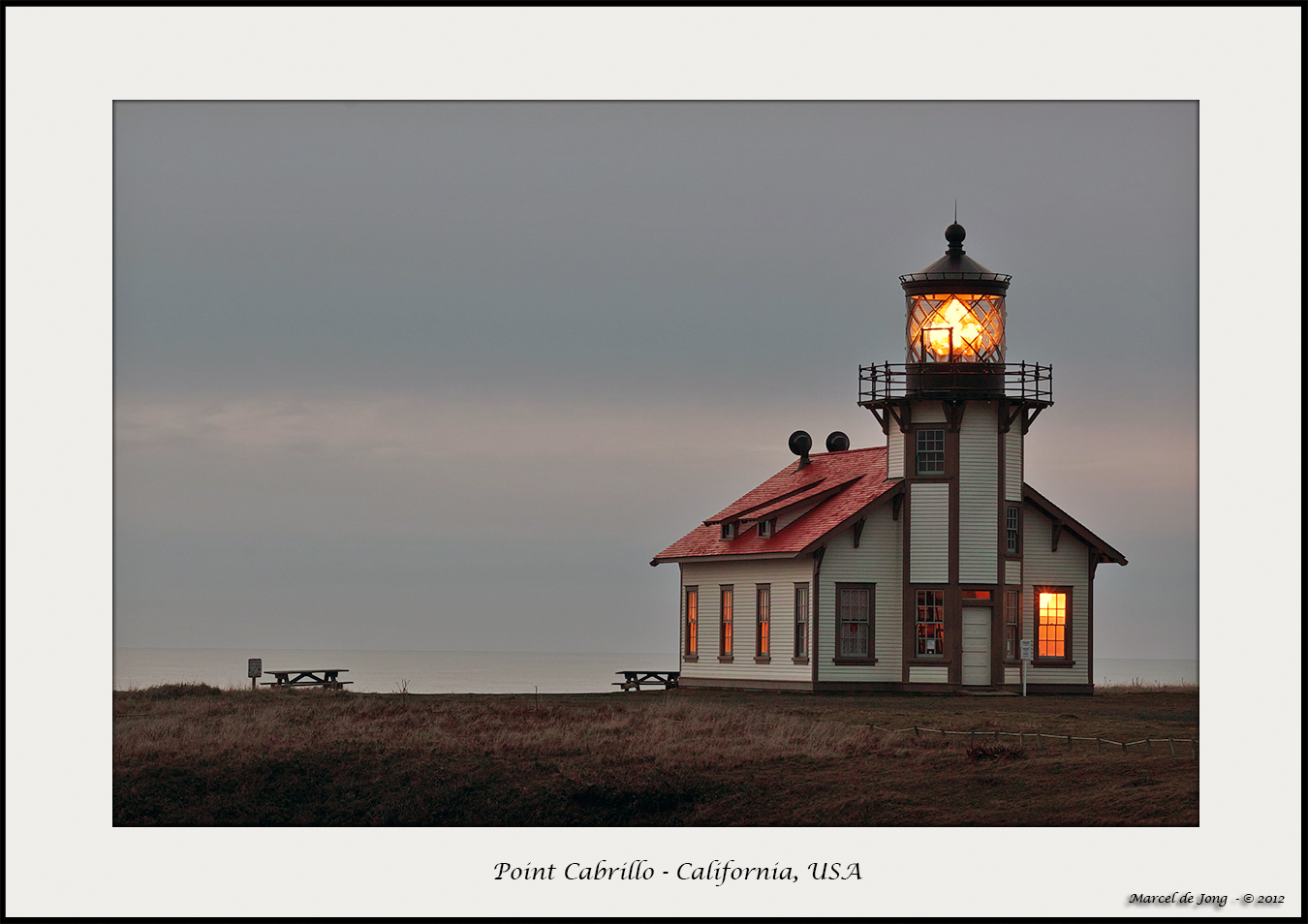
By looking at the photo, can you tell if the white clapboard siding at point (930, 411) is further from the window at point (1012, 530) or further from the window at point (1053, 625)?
the window at point (1053, 625)

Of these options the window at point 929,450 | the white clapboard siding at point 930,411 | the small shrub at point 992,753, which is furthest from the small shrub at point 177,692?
the small shrub at point 992,753

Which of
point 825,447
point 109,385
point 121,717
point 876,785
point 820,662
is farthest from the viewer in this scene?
point 825,447

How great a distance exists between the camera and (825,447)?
47.2 metres

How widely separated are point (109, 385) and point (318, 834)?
4.80m

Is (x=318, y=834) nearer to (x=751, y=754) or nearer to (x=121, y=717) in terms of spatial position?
(x=751, y=754)

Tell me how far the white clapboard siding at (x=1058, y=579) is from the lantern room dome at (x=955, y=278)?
5.21 m

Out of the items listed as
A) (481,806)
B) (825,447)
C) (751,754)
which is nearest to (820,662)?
(825,447)

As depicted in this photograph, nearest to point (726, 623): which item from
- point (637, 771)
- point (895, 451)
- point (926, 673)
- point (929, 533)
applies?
point (926, 673)

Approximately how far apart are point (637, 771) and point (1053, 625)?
61.3 ft

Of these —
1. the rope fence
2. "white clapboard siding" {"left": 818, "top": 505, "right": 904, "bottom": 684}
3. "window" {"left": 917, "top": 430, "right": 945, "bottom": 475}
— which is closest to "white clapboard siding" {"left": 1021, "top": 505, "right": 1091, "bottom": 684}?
"window" {"left": 917, "top": 430, "right": 945, "bottom": 475}

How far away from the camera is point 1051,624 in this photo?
133 feet

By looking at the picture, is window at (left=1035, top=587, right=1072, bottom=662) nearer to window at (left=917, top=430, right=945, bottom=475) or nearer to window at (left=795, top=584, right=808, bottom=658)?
window at (left=917, top=430, right=945, bottom=475)

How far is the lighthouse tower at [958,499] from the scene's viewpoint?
38.9 metres

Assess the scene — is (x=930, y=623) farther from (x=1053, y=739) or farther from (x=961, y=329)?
(x=1053, y=739)
